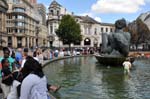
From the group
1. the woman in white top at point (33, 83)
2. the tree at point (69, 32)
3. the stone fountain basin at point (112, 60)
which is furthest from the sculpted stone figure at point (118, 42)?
the tree at point (69, 32)

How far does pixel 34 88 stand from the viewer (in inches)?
234

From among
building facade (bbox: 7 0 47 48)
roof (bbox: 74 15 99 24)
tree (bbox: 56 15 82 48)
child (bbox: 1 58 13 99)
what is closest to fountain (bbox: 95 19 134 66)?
child (bbox: 1 58 13 99)

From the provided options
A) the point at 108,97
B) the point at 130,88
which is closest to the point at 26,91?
the point at 108,97

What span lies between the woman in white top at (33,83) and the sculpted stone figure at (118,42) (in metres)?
25.3

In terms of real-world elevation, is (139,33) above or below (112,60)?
above

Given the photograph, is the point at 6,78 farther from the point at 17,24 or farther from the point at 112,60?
the point at 17,24

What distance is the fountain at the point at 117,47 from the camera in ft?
99.9

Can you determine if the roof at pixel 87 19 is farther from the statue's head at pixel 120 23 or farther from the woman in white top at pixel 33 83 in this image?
the woman in white top at pixel 33 83

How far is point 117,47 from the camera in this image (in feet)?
104

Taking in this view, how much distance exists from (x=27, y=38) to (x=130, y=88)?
106941 millimetres

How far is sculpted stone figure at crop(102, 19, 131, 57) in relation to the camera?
102ft

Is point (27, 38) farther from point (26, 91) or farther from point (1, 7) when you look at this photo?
point (26, 91)

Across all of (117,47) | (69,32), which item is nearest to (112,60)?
(117,47)

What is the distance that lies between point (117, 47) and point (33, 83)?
26.3 m
